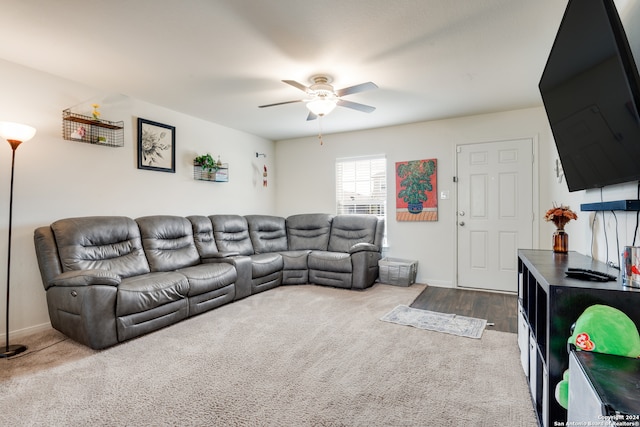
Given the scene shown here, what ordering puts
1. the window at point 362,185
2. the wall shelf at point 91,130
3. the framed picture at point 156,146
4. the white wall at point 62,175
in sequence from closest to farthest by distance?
the white wall at point 62,175
the wall shelf at point 91,130
the framed picture at point 156,146
the window at point 362,185

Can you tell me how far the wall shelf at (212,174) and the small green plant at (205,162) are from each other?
4 centimetres

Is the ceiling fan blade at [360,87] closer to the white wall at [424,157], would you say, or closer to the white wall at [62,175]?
the white wall at [424,157]

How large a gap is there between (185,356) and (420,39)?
3.02 m

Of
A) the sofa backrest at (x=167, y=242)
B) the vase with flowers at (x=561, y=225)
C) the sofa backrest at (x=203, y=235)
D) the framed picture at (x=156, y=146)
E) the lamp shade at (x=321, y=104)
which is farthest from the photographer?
the sofa backrest at (x=203, y=235)

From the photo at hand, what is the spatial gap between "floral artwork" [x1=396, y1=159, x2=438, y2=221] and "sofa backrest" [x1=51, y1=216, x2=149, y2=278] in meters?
3.57

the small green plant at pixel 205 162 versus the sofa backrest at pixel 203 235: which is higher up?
the small green plant at pixel 205 162

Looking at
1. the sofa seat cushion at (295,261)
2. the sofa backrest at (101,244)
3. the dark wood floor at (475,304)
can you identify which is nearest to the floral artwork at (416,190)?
the dark wood floor at (475,304)

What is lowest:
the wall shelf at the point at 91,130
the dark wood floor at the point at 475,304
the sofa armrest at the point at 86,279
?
the dark wood floor at the point at 475,304

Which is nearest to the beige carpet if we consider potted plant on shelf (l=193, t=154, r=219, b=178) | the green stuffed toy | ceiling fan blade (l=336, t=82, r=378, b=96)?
the green stuffed toy

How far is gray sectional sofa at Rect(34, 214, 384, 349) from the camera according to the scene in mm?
2533

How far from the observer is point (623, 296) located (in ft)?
4.08

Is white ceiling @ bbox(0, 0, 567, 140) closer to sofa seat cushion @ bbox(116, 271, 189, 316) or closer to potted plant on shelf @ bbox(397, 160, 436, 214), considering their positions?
potted plant on shelf @ bbox(397, 160, 436, 214)

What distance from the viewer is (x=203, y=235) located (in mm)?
4152

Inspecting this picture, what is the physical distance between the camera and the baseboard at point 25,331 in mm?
A: 2732
